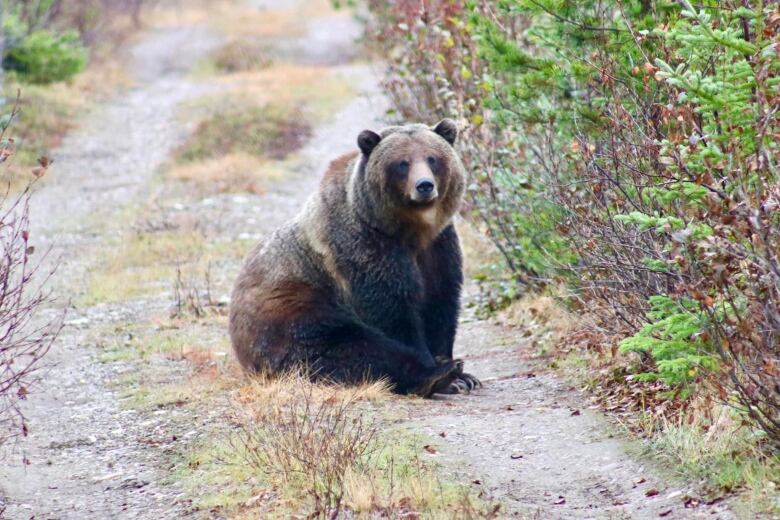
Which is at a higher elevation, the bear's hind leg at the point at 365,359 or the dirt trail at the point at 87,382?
the bear's hind leg at the point at 365,359

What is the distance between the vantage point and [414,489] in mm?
5305

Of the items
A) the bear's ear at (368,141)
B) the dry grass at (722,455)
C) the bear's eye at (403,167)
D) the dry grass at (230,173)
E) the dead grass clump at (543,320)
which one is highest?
the bear's ear at (368,141)

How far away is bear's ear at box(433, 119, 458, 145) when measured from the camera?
7742 millimetres

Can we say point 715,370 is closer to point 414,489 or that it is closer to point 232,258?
point 414,489

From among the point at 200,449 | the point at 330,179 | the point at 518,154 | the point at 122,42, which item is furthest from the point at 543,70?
the point at 122,42

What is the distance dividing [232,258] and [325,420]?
7.10 meters

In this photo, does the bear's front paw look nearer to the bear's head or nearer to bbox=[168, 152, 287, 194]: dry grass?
the bear's head

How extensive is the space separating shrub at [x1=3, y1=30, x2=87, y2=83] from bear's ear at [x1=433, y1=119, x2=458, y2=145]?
1602 cm

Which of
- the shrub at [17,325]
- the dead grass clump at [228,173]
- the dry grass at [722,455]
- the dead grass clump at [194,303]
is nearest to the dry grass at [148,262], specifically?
the dead grass clump at [194,303]

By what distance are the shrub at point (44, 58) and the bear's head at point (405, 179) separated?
1601 centimetres

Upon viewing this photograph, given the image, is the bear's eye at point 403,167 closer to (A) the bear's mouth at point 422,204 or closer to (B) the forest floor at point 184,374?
(A) the bear's mouth at point 422,204

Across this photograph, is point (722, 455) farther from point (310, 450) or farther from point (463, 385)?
point (463, 385)

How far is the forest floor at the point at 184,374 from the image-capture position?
583 cm

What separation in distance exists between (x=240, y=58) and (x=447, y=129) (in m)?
20.9
